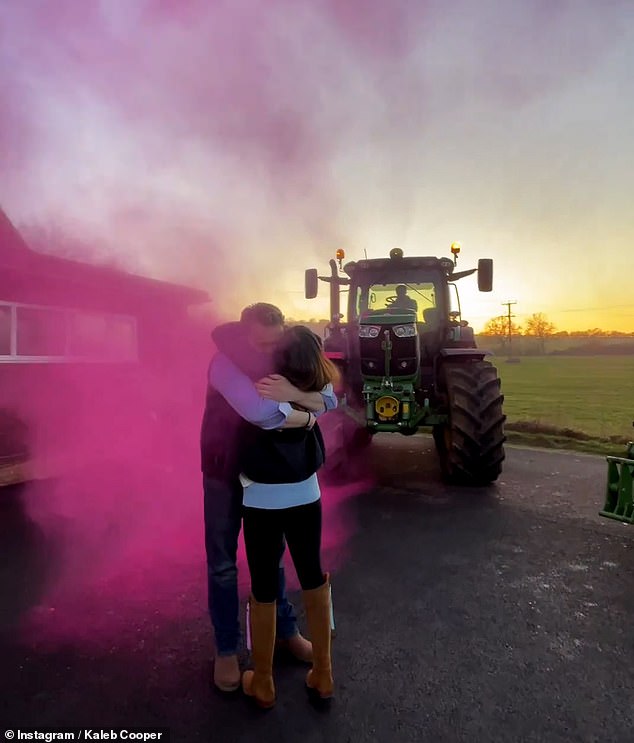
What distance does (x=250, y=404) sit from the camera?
2121mm

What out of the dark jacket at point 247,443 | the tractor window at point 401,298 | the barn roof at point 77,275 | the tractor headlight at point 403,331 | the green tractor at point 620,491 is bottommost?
the green tractor at point 620,491

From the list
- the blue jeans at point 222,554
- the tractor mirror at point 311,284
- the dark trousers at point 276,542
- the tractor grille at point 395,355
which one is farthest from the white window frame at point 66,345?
the dark trousers at point 276,542

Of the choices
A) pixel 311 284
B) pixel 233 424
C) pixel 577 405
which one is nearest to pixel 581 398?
pixel 577 405

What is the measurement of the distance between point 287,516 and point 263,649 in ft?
1.97

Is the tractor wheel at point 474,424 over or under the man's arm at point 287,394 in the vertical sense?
under

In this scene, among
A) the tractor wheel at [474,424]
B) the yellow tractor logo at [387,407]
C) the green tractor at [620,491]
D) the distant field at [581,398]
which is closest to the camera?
the green tractor at [620,491]

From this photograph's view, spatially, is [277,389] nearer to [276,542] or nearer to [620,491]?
[276,542]

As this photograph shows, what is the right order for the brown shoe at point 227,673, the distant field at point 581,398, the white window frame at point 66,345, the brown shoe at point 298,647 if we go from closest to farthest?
the brown shoe at point 227,673, the brown shoe at point 298,647, the white window frame at point 66,345, the distant field at point 581,398

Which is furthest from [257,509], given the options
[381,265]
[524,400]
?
[524,400]

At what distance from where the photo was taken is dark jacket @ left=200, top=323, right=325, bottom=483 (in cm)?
220

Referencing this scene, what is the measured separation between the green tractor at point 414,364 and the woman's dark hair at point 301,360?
144 inches

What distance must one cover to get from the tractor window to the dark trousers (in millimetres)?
4953

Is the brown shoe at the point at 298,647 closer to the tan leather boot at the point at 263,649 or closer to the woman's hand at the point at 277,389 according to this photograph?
the tan leather boot at the point at 263,649

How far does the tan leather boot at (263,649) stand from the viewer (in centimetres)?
229
